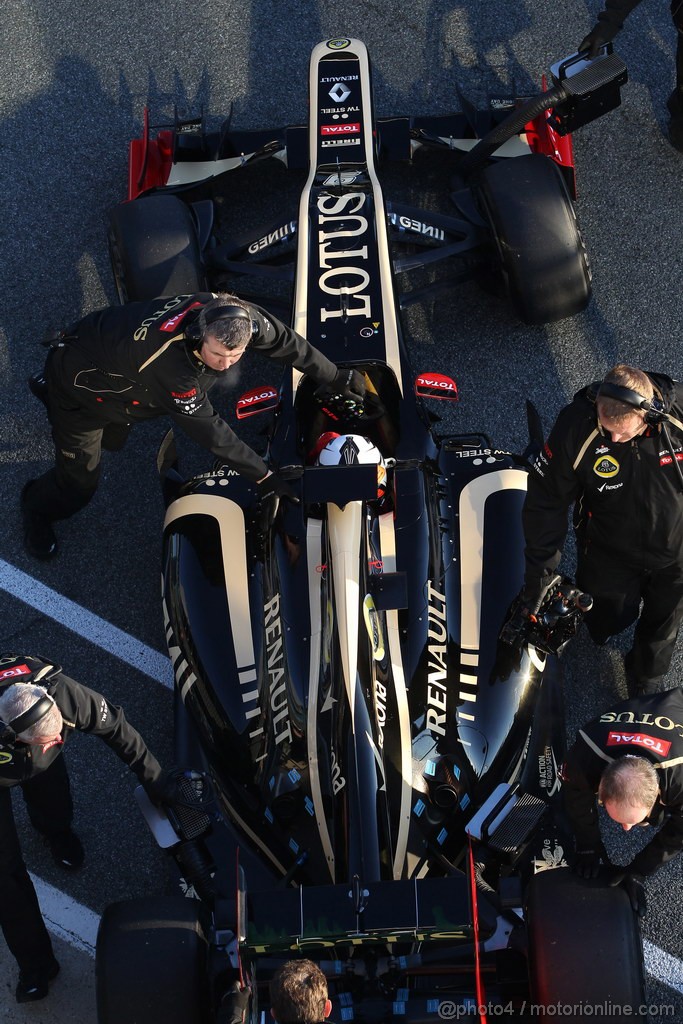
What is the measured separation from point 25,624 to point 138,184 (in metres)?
2.77

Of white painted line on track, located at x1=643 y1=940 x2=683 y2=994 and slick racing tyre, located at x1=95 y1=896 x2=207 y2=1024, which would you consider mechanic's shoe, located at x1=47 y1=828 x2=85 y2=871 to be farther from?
white painted line on track, located at x1=643 y1=940 x2=683 y2=994

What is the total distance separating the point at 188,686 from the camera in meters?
5.35

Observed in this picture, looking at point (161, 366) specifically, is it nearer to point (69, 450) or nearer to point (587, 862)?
point (69, 450)

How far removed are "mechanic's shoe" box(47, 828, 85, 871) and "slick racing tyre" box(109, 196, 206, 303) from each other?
2916 mm

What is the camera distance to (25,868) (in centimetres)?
508

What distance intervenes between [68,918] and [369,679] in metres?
1.94

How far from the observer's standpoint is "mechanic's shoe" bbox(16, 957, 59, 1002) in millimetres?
5273

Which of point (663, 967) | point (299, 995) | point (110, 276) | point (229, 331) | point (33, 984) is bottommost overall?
point (663, 967)

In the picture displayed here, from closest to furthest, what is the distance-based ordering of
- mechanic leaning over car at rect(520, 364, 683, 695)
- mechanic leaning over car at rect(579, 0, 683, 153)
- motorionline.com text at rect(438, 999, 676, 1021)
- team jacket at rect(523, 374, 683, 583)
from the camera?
motorionline.com text at rect(438, 999, 676, 1021) < mechanic leaning over car at rect(520, 364, 683, 695) < team jacket at rect(523, 374, 683, 583) < mechanic leaning over car at rect(579, 0, 683, 153)

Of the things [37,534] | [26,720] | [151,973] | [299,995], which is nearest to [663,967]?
[299,995]

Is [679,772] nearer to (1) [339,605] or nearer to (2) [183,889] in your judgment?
(1) [339,605]

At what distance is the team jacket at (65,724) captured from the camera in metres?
4.68

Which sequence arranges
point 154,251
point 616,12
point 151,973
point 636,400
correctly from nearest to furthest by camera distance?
point 151,973
point 636,400
point 154,251
point 616,12

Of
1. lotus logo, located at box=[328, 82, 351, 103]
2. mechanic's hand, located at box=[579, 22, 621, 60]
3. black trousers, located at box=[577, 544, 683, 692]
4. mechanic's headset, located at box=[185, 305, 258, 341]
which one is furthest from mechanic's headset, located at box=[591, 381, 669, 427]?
lotus logo, located at box=[328, 82, 351, 103]
